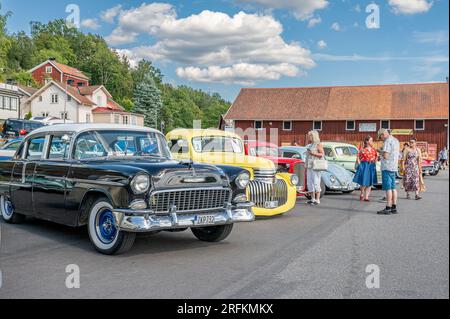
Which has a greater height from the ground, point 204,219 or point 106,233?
point 204,219

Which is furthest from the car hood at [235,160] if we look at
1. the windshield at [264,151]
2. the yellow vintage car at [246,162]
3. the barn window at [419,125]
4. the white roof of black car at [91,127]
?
the barn window at [419,125]

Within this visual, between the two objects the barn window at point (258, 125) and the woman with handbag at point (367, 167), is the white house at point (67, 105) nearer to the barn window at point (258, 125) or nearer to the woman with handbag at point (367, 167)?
the barn window at point (258, 125)

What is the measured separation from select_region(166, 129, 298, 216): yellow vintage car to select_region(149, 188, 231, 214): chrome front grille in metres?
2.63

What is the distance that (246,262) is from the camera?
20.4ft

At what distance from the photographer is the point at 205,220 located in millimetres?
6590

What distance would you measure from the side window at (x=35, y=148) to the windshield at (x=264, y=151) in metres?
6.02

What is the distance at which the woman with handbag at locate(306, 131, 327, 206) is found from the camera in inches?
485

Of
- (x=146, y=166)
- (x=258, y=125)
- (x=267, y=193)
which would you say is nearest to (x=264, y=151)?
(x=267, y=193)

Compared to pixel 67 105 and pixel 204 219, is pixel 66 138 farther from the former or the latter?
pixel 67 105

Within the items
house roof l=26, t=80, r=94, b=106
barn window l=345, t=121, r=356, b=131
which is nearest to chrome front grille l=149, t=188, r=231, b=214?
barn window l=345, t=121, r=356, b=131

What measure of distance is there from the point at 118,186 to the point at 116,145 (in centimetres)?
140

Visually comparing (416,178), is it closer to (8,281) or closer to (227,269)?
(227,269)

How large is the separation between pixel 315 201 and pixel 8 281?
871 cm
